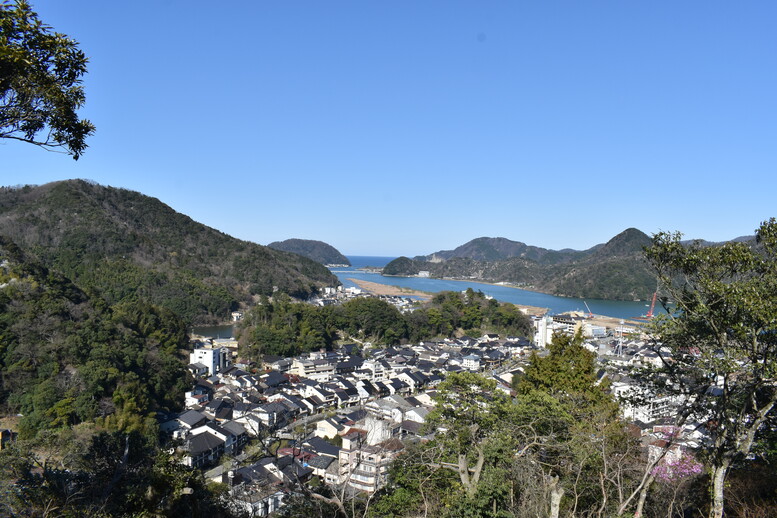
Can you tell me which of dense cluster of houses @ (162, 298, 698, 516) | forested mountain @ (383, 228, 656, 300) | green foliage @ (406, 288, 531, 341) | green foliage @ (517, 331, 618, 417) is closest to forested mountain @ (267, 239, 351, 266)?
forested mountain @ (383, 228, 656, 300)

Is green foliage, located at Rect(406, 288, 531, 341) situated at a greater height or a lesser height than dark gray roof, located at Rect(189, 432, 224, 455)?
greater

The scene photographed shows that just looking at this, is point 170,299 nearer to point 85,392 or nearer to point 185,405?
point 185,405

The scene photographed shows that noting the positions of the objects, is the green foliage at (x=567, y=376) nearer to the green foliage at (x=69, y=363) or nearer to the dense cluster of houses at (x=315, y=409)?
the dense cluster of houses at (x=315, y=409)

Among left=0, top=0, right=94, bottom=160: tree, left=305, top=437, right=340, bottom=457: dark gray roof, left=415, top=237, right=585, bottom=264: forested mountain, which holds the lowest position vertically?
left=305, top=437, right=340, bottom=457: dark gray roof

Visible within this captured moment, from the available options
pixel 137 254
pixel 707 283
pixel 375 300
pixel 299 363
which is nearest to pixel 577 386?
pixel 707 283

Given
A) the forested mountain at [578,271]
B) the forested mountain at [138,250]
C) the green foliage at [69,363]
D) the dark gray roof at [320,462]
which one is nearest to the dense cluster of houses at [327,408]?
the dark gray roof at [320,462]

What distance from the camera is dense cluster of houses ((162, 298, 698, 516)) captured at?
7223mm

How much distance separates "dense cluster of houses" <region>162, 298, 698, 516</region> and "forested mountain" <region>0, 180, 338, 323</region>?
9177 millimetres

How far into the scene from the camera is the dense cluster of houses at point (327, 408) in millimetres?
7223

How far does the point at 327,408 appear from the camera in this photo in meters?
12.9

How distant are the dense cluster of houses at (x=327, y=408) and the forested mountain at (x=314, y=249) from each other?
94219 millimetres

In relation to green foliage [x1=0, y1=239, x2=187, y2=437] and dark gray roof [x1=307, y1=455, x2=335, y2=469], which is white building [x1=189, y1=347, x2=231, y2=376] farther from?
dark gray roof [x1=307, y1=455, x2=335, y2=469]

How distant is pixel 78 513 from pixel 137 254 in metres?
32.3

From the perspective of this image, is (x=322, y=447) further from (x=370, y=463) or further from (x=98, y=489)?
(x=98, y=489)
